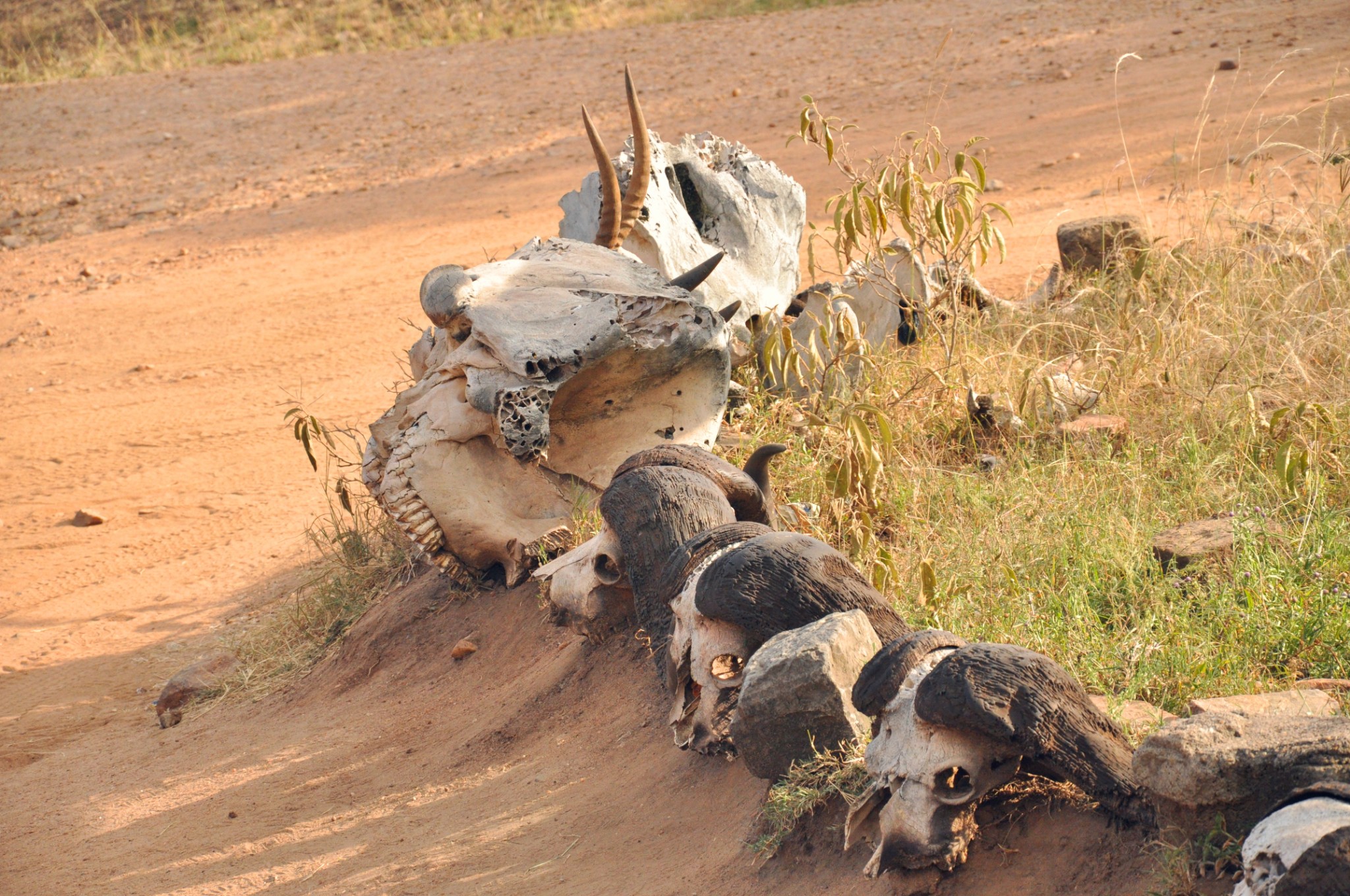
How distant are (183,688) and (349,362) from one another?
12.3 ft

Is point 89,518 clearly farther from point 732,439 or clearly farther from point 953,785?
point 953,785

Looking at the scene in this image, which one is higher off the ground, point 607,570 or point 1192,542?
point 607,570

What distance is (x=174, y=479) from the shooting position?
270 inches

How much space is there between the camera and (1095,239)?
596 cm

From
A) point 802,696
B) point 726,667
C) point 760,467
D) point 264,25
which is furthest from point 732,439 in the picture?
point 264,25

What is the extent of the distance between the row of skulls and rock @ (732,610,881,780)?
11 centimetres

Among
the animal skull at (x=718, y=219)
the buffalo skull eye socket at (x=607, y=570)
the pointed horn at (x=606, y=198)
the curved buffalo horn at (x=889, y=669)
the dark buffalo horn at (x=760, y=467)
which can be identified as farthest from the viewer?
the animal skull at (x=718, y=219)

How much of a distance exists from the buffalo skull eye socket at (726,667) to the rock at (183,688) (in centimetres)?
251

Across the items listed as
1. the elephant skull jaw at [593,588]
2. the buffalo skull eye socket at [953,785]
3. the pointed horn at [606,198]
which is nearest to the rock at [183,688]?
the elephant skull jaw at [593,588]

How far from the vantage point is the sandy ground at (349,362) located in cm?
317

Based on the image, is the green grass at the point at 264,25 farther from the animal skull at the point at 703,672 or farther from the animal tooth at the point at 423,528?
the animal skull at the point at 703,672

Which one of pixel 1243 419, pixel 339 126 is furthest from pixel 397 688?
pixel 339 126

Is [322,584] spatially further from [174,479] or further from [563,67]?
[563,67]

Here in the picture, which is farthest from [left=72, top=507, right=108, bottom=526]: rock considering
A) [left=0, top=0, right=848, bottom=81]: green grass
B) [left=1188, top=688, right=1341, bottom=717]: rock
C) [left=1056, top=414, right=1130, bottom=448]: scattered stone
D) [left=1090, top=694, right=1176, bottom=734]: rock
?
[left=0, top=0, right=848, bottom=81]: green grass
